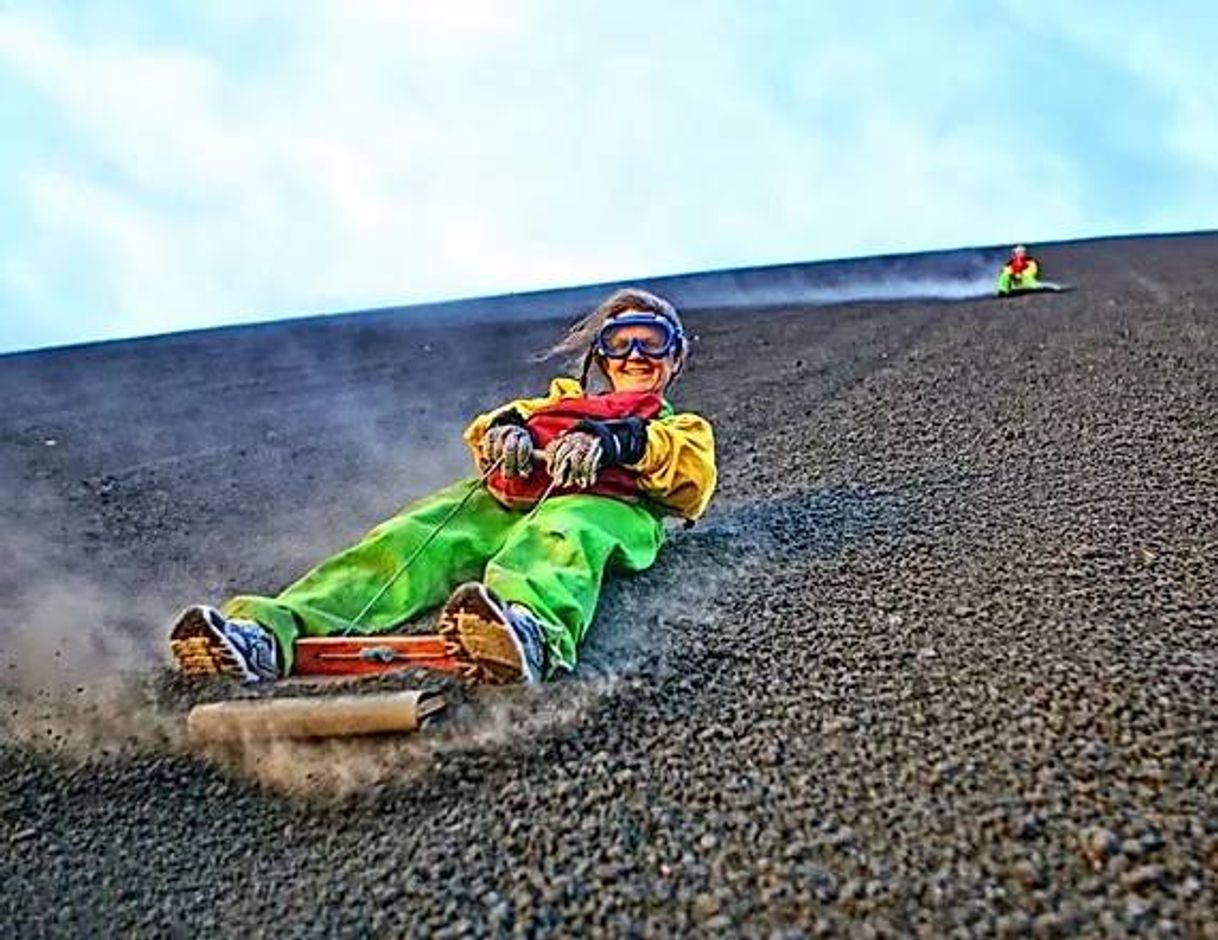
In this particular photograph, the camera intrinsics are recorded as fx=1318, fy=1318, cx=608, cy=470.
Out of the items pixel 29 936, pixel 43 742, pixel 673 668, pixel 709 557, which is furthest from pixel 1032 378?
pixel 29 936

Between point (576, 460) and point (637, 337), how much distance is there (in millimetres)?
598

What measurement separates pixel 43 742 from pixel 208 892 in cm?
73

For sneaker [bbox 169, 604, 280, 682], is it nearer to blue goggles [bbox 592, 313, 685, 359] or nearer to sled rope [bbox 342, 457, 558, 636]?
sled rope [bbox 342, 457, 558, 636]

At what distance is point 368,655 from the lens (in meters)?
2.54

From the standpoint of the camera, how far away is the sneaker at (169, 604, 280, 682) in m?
2.49

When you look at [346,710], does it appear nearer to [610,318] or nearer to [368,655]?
[368,655]

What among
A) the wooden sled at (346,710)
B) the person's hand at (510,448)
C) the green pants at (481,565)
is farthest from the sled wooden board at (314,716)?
the person's hand at (510,448)

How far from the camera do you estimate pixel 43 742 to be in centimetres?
250

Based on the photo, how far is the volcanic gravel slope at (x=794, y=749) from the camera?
1.69 meters

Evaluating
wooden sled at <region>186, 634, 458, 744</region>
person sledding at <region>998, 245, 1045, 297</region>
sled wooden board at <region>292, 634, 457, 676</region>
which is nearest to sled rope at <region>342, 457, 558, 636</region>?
sled wooden board at <region>292, 634, 457, 676</region>

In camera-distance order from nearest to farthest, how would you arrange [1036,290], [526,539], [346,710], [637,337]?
[346,710] → [526,539] → [637,337] → [1036,290]

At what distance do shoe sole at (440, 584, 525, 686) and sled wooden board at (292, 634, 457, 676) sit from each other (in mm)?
62

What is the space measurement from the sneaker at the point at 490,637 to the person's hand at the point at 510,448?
646 millimetres

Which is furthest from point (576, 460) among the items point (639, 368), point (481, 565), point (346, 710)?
point (346, 710)
